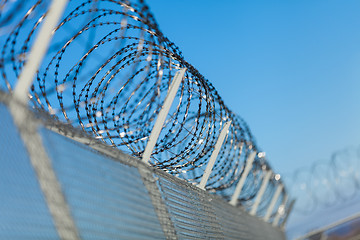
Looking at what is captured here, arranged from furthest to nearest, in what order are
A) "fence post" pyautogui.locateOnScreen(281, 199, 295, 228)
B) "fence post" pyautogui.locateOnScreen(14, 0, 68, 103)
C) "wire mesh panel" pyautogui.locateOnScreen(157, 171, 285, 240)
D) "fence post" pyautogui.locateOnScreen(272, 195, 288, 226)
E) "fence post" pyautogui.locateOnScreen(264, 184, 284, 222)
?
"fence post" pyautogui.locateOnScreen(281, 199, 295, 228) < "fence post" pyautogui.locateOnScreen(272, 195, 288, 226) < "fence post" pyautogui.locateOnScreen(264, 184, 284, 222) < "wire mesh panel" pyautogui.locateOnScreen(157, 171, 285, 240) < "fence post" pyautogui.locateOnScreen(14, 0, 68, 103)

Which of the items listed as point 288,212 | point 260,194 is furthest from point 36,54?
point 288,212

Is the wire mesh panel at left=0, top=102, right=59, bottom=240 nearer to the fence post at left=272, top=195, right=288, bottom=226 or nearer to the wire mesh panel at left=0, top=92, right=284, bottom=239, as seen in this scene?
the wire mesh panel at left=0, top=92, right=284, bottom=239

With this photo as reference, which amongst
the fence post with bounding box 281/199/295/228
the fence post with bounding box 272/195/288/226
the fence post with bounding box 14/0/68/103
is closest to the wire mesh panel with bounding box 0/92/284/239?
the fence post with bounding box 14/0/68/103

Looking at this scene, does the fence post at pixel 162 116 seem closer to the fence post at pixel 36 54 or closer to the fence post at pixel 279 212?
the fence post at pixel 36 54

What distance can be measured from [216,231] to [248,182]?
14.9 feet

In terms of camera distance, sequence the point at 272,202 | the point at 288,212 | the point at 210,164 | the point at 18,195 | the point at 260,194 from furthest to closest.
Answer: the point at 288,212
the point at 272,202
the point at 260,194
the point at 210,164
the point at 18,195

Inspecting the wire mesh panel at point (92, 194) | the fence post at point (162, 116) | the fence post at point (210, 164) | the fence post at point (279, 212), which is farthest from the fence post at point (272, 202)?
the fence post at point (162, 116)

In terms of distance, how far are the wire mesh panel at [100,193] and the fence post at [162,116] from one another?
1.73ft

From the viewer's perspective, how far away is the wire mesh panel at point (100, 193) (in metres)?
3.04

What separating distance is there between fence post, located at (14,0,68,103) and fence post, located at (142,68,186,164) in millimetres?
2076

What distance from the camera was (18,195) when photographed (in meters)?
2.71

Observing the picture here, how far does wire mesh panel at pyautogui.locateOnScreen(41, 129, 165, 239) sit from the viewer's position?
304 cm

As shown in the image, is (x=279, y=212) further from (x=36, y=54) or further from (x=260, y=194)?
(x=36, y=54)

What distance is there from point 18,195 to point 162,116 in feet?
8.39
